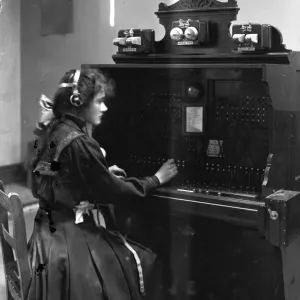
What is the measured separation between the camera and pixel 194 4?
2.44 meters

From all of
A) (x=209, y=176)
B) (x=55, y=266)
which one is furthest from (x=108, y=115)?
(x=55, y=266)

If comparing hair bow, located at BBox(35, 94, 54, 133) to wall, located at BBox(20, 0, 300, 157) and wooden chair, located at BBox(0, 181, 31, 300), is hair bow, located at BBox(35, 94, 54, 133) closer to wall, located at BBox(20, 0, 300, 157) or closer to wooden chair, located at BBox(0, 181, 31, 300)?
wall, located at BBox(20, 0, 300, 157)

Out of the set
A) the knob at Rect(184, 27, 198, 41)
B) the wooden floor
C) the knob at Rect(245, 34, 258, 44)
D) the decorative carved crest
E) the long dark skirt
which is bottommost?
the long dark skirt

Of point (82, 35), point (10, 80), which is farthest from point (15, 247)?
point (82, 35)

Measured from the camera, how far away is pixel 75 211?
2252 millimetres

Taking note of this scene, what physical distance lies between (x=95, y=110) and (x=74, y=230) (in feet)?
1.70

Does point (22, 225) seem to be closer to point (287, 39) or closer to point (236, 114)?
point (236, 114)

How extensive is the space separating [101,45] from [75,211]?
0.79 meters

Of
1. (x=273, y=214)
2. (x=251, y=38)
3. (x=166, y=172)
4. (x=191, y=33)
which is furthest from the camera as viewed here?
(x=166, y=172)

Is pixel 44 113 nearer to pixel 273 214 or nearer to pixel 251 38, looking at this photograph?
pixel 251 38

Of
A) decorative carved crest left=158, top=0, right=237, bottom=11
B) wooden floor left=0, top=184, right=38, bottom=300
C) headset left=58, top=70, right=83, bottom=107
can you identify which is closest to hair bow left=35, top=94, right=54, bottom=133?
headset left=58, top=70, right=83, bottom=107

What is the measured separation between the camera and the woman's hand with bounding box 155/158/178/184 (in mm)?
2496

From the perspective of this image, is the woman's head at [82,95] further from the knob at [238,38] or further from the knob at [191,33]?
the knob at [238,38]

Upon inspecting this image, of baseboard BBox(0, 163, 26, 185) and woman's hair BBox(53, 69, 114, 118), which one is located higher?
woman's hair BBox(53, 69, 114, 118)
